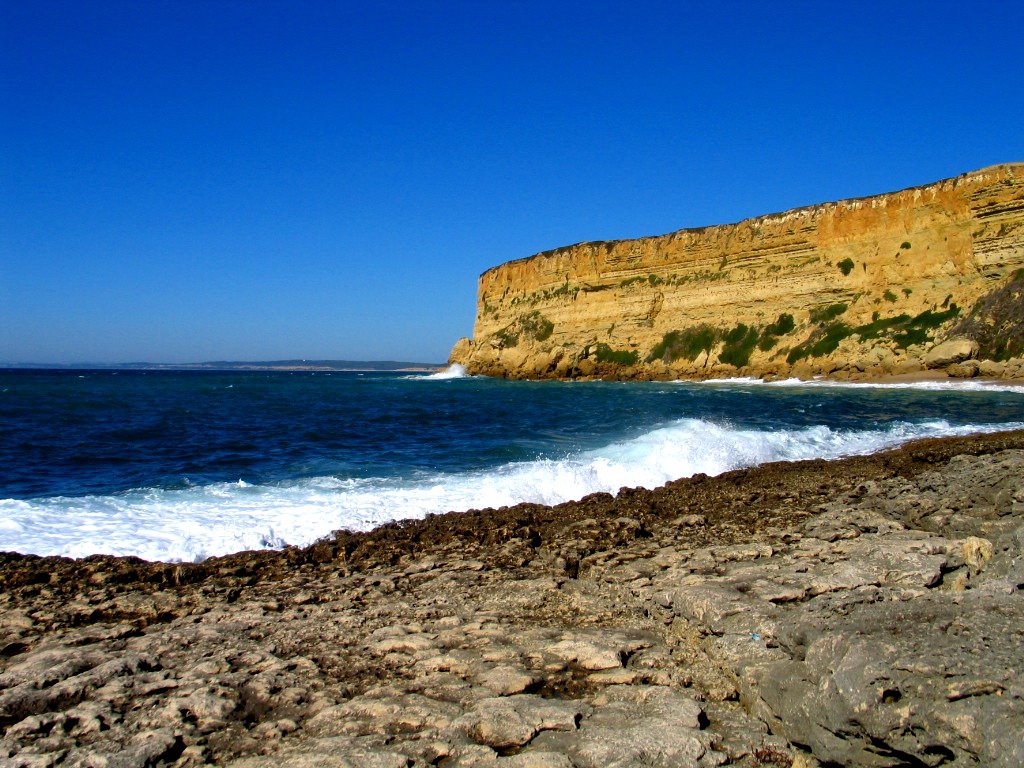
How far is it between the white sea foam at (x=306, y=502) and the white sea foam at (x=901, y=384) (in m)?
22.9

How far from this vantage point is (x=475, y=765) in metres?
3.28

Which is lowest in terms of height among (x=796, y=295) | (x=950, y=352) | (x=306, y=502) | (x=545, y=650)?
(x=306, y=502)

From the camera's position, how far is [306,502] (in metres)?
10.3

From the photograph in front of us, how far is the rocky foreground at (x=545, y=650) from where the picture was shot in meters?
3.23

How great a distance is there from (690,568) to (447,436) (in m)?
13.0

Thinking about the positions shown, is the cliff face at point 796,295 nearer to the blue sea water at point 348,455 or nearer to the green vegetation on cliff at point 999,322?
the green vegetation on cliff at point 999,322

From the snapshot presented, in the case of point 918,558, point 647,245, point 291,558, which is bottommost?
point 291,558

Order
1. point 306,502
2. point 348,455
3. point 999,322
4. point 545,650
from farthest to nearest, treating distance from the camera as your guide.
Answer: point 999,322
point 348,455
point 306,502
point 545,650

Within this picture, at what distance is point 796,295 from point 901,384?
1358cm

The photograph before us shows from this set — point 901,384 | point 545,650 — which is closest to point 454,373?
point 901,384

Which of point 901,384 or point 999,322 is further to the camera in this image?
point 901,384

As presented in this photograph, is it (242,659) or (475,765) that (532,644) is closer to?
(475,765)

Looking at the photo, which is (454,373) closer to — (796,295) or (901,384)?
(796,295)

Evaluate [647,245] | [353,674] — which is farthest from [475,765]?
[647,245]
